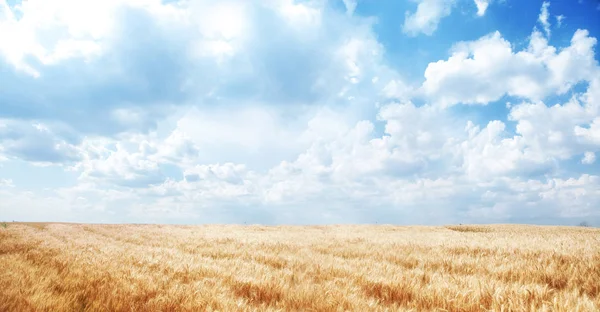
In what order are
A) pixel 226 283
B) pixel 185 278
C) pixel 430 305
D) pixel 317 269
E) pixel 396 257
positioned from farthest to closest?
pixel 396 257 → pixel 317 269 → pixel 185 278 → pixel 226 283 → pixel 430 305

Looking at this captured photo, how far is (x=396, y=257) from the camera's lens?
9109mm

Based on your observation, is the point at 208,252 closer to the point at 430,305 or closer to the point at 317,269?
the point at 317,269

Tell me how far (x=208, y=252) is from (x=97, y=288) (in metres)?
6.24

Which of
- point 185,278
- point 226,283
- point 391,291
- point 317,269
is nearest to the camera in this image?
point 391,291

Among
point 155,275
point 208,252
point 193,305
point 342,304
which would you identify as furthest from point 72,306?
point 208,252

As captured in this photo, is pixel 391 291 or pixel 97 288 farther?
pixel 391 291

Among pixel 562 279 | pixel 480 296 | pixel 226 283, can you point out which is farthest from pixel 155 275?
pixel 562 279

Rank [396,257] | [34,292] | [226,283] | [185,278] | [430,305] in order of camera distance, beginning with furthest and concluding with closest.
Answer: [396,257]
[185,278]
[226,283]
[430,305]
[34,292]

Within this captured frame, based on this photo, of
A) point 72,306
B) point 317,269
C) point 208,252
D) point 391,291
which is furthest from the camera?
point 208,252

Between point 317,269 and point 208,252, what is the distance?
4666mm

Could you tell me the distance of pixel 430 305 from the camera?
4.08 meters

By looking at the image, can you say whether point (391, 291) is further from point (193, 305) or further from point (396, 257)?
point (396, 257)

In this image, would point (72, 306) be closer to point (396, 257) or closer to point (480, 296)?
point (480, 296)

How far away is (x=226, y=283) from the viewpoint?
5.29 meters
